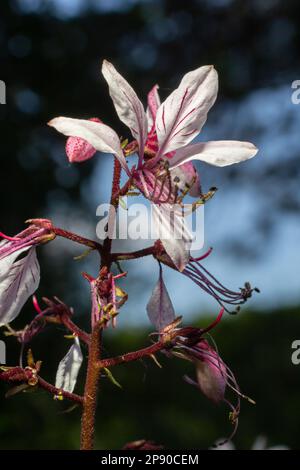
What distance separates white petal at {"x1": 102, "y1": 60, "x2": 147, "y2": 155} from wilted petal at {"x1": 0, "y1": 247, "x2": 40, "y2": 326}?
314 mm

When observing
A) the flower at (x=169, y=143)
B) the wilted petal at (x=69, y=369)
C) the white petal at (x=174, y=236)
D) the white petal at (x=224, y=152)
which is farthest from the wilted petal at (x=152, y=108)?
the wilted petal at (x=69, y=369)

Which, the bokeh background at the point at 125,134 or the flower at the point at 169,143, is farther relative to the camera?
the bokeh background at the point at 125,134

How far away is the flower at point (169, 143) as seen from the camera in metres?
1.39

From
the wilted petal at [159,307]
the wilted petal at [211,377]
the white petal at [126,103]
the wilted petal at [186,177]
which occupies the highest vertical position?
the white petal at [126,103]

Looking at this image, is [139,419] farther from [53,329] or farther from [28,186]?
[28,186]

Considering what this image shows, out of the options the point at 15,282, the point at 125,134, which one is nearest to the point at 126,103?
the point at 15,282

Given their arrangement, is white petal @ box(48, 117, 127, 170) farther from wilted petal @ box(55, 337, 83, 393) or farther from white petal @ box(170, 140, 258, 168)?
wilted petal @ box(55, 337, 83, 393)

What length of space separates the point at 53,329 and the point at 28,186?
772 mm

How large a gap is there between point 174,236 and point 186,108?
11.7 inches

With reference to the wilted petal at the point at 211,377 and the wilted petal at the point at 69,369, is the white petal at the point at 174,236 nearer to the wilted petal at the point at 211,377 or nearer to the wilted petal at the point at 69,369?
the wilted petal at the point at 211,377

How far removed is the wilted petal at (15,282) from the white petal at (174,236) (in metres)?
0.28

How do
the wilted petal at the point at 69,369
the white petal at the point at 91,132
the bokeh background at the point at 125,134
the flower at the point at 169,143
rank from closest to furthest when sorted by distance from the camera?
1. the white petal at the point at 91,132
2. the flower at the point at 169,143
3. the wilted petal at the point at 69,369
4. the bokeh background at the point at 125,134

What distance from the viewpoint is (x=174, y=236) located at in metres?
1.33

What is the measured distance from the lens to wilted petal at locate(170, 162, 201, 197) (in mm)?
1483
